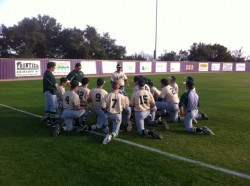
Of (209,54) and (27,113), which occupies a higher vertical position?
(209,54)

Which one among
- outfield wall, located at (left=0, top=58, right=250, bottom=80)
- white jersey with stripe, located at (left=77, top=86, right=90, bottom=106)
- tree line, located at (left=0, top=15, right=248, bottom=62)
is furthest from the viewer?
tree line, located at (left=0, top=15, right=248, bottom=62)

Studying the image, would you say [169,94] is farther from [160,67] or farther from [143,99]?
[160,67]

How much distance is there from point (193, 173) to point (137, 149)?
172 centimetres

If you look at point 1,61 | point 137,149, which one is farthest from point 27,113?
point 1,61

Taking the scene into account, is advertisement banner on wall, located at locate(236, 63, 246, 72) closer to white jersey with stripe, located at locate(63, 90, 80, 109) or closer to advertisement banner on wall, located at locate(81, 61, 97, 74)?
advertisement banner on wall, located at locate(81, 61, 97, 74)

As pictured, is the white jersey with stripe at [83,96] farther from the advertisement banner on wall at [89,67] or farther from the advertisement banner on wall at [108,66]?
the advertisement banner on wall at [108,66]

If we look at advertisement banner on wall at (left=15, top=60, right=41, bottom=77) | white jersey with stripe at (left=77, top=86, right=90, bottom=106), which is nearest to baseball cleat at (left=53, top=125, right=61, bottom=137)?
white jersey with stripe at (left=77, top=86, right=90, bottom=106)

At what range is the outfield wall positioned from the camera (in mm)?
28545

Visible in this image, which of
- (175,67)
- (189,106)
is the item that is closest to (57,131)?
(189,106)

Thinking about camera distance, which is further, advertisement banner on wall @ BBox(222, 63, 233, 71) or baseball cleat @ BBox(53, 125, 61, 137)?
advertisement banner on wall @ BBox(222, 63, 233, 71)

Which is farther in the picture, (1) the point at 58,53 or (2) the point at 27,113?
(1) the point at 58,53

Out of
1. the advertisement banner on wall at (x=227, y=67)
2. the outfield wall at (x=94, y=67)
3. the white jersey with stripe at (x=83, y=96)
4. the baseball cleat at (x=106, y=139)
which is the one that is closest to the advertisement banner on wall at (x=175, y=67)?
the outfield wall at (x=94, y=67)

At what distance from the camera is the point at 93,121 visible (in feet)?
32.4

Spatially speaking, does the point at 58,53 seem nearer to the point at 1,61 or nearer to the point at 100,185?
the point at 1,61
